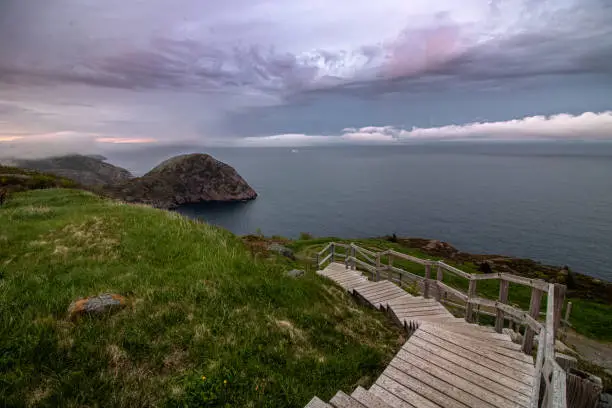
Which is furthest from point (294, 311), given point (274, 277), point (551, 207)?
point (551, 207)

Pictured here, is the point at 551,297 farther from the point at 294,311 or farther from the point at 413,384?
the point at 294,311

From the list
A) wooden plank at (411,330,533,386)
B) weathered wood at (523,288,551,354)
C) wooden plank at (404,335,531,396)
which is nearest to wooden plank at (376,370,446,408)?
wooden plank at (404,335,531,396)

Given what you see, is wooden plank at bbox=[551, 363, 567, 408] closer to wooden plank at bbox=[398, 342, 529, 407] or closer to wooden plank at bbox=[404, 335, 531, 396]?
wooden plank at bbox=[398, 342, 529, 407]

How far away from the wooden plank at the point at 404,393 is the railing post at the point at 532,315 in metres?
3.14

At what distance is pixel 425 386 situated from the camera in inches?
239

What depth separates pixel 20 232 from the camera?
13.7 meters

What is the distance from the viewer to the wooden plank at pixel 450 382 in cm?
566

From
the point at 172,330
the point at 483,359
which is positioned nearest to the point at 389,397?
the point at 483,359

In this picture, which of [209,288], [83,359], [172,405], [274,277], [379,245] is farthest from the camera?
[379,245]

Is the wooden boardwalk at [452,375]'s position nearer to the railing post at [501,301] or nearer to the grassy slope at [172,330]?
the railing post at [501,301]

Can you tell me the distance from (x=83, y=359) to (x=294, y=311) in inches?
186

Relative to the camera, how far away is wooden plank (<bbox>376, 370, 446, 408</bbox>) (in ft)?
18.4

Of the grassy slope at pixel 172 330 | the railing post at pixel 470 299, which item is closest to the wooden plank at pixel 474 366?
the grassy slope at pixel 172 330

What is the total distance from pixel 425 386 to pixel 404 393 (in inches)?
20.1
